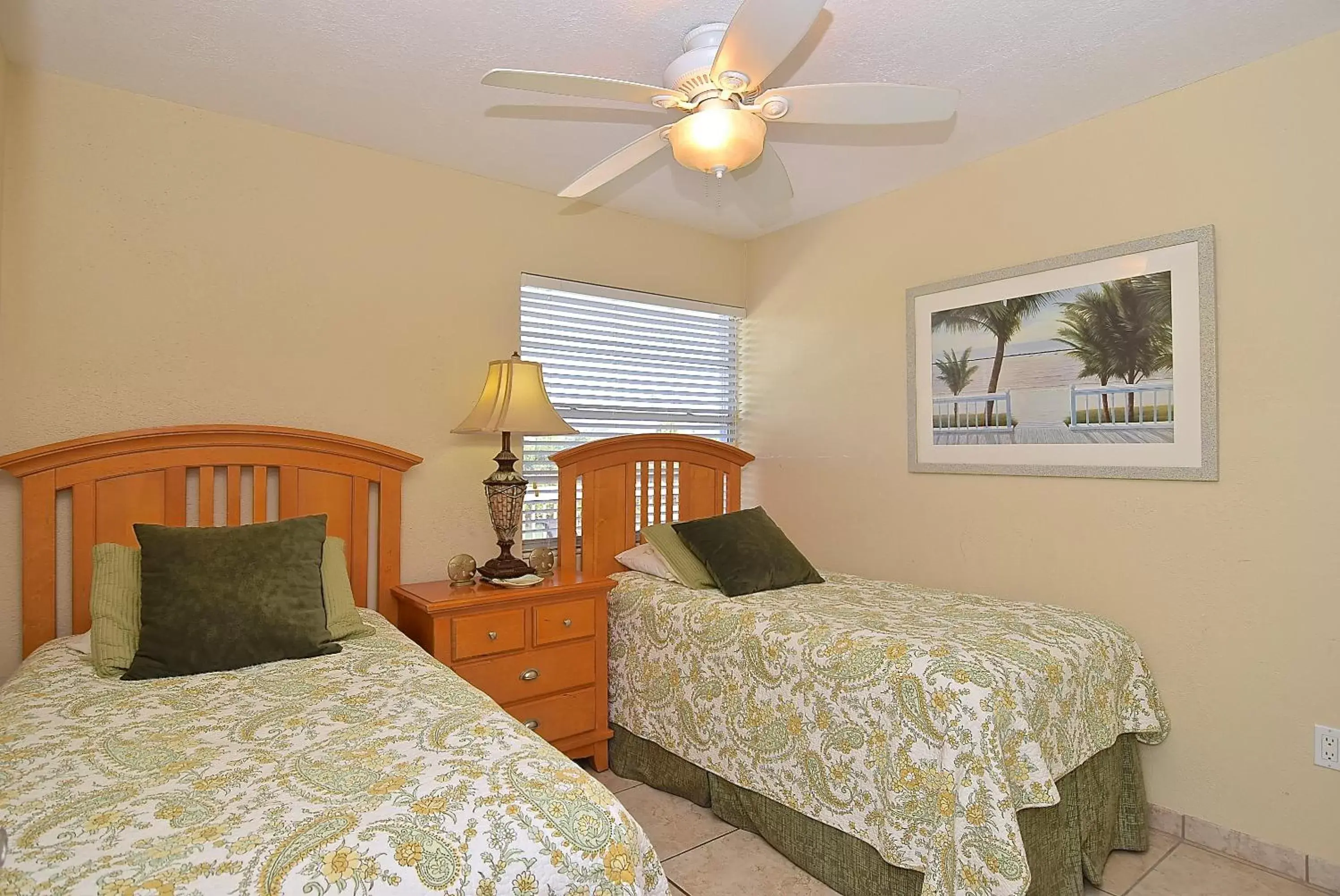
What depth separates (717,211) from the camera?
142 inches

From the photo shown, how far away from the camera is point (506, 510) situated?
9.50ft

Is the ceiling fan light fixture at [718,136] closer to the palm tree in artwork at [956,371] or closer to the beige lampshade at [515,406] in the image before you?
the beige lampshade at [515,406]

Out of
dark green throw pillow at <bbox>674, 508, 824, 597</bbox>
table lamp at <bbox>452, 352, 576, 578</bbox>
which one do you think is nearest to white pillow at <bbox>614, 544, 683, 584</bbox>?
dark green throw pillow at <bbox>674, 508, 824, 597</bbox>

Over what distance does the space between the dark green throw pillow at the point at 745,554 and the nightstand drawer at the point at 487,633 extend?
0.75 meters

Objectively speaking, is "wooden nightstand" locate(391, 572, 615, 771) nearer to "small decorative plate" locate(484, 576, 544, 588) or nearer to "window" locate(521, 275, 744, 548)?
"small decorative plate" locate(484, 576, 544, 588)

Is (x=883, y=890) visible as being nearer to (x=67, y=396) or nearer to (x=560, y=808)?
(x=560, y=808)

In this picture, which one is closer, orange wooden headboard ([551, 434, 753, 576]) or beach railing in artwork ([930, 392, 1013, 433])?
beach railing in artwork ([930, 392, 1013, 433])

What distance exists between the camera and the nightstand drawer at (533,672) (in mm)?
2658

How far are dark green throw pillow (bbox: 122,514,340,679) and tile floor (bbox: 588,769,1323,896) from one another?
114 centimetres

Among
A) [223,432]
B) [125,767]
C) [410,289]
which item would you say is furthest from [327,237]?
[125,767]

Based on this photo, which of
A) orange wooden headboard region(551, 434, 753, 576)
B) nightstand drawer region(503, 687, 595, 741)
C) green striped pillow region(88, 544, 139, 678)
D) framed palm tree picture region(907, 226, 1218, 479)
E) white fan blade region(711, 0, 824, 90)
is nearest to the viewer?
white fan blade region(711, 0, 824, 90)

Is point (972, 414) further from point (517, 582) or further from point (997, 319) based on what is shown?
point (517, 582)

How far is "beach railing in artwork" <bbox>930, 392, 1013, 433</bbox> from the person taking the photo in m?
2.93

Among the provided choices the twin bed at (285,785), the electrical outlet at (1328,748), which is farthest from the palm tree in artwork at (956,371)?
the twin bed at (285,785)
